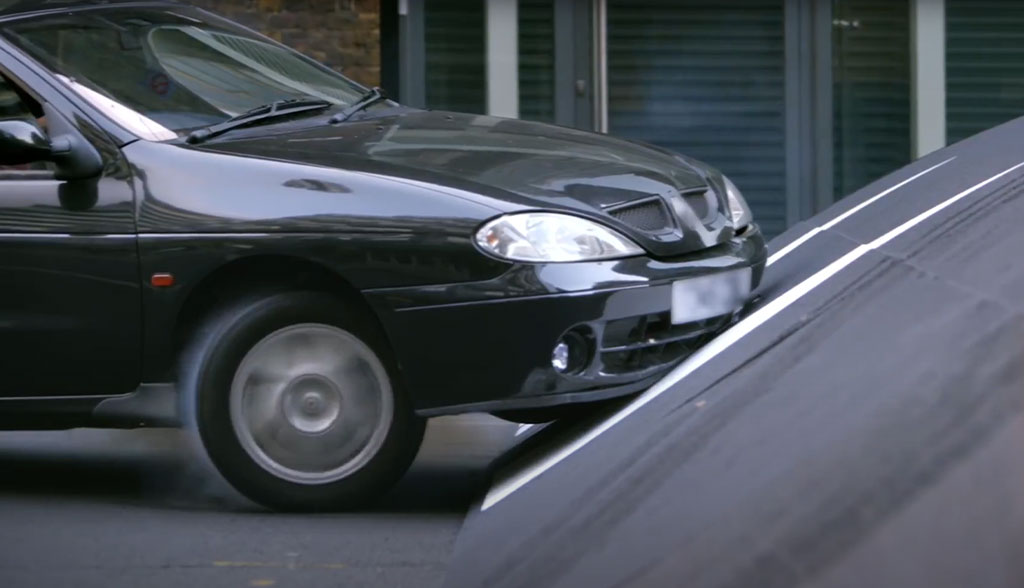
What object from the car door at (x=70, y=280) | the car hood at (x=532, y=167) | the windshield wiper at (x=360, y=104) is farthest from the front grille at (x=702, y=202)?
the car door at (x=70, y=280)

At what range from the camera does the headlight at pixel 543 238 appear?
5000mm

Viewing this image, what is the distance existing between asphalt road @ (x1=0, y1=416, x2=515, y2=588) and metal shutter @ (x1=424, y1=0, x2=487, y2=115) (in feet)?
19.3

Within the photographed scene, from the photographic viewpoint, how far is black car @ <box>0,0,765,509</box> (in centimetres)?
503

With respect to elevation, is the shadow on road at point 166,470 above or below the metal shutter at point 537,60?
below

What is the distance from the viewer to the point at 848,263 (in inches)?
142

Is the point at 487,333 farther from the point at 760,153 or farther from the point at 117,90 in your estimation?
the point at 760,153

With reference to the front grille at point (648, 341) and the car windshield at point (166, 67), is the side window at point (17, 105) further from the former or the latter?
the front grille at point (648, 341)

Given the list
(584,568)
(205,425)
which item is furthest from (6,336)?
(584,568)

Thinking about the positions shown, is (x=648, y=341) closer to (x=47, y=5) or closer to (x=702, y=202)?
(x=702, y=202)

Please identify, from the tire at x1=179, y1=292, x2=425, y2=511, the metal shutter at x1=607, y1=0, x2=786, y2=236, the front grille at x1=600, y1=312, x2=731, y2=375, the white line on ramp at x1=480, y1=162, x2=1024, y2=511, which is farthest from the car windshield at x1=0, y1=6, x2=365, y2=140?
the metal shutter at x1=607, y1=0, x2=786, y2=236

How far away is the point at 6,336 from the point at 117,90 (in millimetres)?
880

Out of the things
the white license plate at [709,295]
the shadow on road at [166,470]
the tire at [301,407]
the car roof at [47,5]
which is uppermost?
the car roof at [47,5]

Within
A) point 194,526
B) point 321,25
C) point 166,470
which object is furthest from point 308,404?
point 321,25

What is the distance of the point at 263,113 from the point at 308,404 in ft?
3.82
